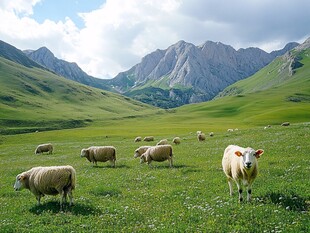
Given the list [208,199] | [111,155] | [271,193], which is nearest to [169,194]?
[208,199]

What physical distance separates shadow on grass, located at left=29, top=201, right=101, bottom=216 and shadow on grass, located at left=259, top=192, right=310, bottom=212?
7.61 meters

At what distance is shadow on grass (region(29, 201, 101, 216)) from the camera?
1394 centimetres

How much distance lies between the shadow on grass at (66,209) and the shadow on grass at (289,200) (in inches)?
300

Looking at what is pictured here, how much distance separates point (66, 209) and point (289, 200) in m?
9.97

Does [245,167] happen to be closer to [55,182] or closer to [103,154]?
[55,182]

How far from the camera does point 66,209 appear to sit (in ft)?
47.6

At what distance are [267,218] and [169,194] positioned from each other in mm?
6354

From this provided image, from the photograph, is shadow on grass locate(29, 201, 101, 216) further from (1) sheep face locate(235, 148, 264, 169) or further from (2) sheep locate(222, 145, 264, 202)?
(1) sheep face locate(235, 148, 264, 169)

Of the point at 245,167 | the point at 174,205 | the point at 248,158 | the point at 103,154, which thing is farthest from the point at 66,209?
the point at 103,154

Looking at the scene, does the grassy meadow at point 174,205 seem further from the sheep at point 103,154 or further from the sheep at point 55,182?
the sheep at point 103,154

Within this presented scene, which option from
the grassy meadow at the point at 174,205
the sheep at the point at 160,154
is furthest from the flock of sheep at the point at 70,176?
the sheep at the point at 160,154

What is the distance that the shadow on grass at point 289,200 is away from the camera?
12.1 m

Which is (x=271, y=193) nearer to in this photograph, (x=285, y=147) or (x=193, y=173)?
(x=193, y=173)

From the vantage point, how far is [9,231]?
39.1ft
